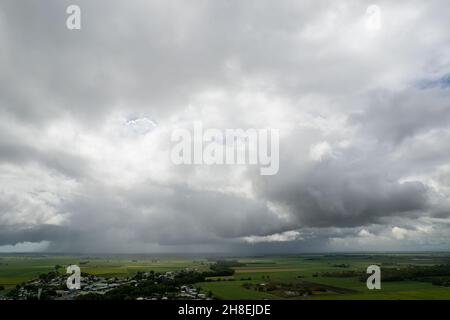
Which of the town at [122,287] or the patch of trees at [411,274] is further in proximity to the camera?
the patch of trees at [411,274]

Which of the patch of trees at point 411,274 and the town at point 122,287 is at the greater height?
the town at point 122,287

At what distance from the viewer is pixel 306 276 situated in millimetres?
37312

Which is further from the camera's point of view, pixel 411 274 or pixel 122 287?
pixel 411 274

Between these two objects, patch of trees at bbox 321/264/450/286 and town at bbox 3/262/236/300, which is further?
patch of trees at bbox 321/264/450/286

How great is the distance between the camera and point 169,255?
58719 mm

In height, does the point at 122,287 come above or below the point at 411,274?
above

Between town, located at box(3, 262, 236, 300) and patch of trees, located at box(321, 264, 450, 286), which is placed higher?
town, located at box(3, 262, 236, 300)
